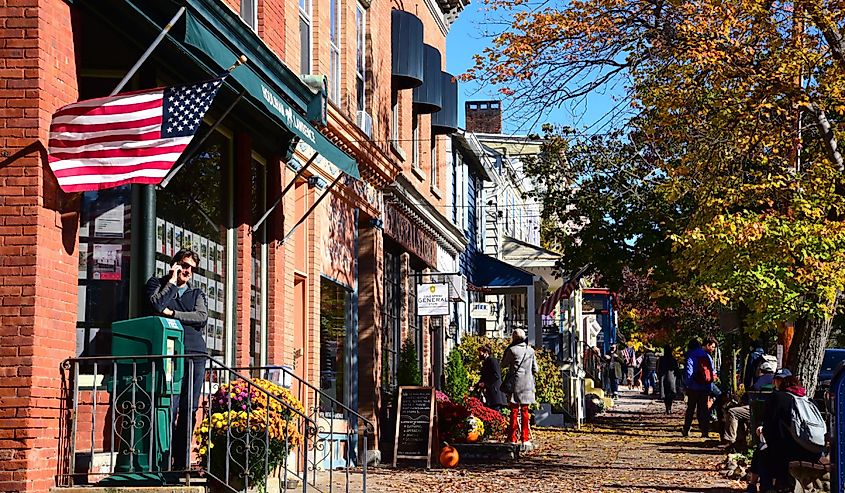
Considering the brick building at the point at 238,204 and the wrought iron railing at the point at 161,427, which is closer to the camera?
the brick building at the point at 238,204

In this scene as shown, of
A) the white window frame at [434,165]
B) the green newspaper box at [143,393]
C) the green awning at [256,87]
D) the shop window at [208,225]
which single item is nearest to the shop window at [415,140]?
the white window frame at [434,165]

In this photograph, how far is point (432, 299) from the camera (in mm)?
22781

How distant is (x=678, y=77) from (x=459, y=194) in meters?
16.1

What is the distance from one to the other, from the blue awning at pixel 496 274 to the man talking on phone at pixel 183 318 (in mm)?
21245

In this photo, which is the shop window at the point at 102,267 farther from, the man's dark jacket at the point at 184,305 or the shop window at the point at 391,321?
the shop window at the point at 391,321

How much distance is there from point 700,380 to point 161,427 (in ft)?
54.7

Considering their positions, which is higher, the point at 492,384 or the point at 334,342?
the point at 334,342

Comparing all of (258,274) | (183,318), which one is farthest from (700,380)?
(183,318)

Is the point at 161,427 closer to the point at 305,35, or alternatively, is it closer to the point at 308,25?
the point at 305,35

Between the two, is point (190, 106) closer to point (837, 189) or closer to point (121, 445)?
point (121, 445)

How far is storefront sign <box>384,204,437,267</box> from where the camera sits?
856 inches

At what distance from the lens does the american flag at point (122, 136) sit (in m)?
9.07

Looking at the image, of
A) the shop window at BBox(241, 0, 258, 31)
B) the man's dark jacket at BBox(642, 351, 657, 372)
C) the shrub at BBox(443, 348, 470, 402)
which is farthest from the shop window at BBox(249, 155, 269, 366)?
the man's dark jacket at BBox(642, 351, 657, 372)

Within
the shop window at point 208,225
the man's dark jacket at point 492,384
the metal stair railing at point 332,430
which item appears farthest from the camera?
the man's dark jacket at point 492,384
